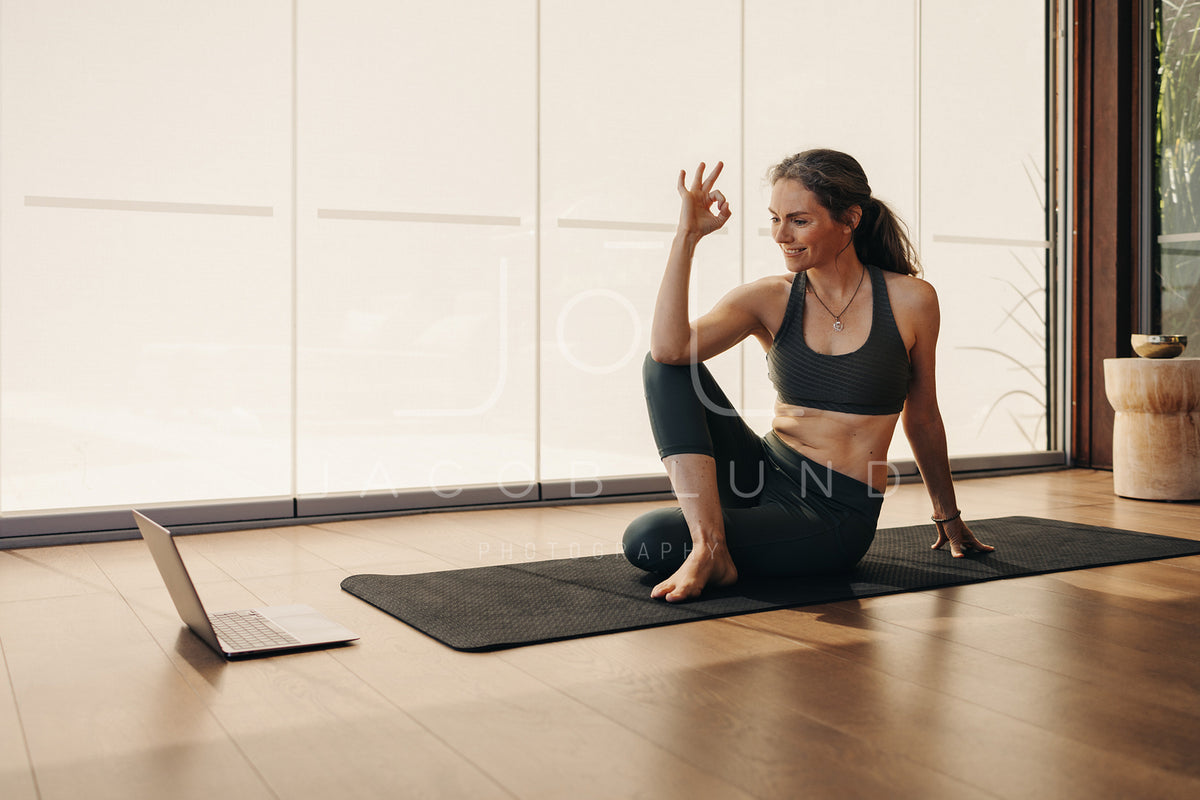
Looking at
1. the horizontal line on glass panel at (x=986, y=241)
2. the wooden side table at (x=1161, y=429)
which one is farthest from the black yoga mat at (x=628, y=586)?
the horizontal line on glass panel at (x=986, y=241)

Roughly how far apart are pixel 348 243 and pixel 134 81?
29.1 inches

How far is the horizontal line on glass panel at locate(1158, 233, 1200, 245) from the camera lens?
4309 mm

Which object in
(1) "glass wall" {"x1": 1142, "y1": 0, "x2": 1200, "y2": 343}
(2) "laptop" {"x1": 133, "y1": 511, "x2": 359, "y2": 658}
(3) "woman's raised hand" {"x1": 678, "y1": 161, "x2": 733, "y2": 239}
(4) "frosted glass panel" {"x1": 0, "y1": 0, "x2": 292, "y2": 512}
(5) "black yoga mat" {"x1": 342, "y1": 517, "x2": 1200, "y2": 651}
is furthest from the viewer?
(1) "glass wall" {"x1": 1142, "y1": 0, "x2": 1200, "y2": 343}

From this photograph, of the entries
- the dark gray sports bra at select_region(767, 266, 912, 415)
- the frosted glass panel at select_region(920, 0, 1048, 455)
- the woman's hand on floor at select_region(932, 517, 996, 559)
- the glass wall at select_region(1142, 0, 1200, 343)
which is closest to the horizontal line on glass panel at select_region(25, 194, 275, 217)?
the dark gray sports bra at select_region(767, 266, 912, 415)

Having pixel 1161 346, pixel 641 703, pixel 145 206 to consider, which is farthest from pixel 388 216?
pixel 1161 346

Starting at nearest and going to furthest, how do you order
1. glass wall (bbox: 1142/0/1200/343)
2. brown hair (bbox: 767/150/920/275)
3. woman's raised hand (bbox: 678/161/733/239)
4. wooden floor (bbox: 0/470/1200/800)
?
1. wooden floor (bbox: 0/470/1200/800)
2. woman's raised hand (bbox: 678/161/733/239)
3. brown hair (bbox: 767/150/920/275)
4. glass wall (bbox: 1142/0/1200/343)

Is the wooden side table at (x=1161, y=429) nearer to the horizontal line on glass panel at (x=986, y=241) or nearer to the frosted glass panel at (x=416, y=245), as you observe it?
the horizontal line on glass panel at (x=986, y=241)

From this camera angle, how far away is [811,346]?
226 cm

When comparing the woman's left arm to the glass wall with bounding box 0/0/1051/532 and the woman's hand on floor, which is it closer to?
the woman's hand on floor

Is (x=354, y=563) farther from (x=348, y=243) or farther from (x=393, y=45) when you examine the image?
(x=393, y=45)

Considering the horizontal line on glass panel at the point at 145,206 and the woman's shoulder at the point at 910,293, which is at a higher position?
the horizontal line on glass panel at the point at 145,206

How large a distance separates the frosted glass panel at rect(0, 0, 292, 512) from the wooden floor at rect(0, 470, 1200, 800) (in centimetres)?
75

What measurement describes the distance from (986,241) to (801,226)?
8.51 ft

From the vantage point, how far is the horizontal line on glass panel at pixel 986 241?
14.4 ft
